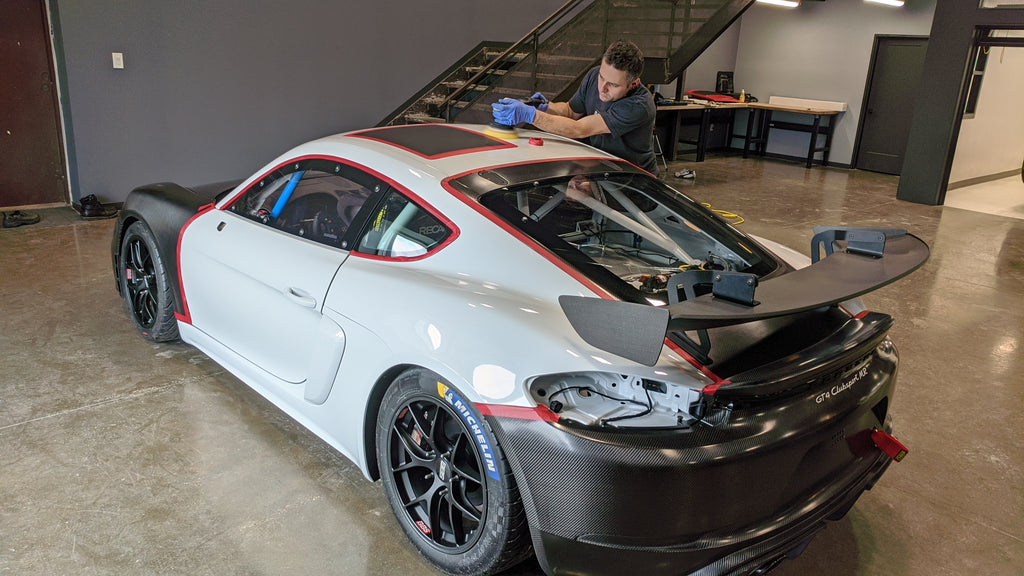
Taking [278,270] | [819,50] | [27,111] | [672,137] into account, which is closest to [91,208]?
[27,111]

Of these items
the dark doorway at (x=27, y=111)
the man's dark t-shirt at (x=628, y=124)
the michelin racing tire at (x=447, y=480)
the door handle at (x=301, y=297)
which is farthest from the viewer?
the dark doorway at (x=27, y=111)

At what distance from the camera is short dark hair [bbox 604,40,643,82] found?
394 cm

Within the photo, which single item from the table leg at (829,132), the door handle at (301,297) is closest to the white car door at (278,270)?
the door handle at (301,297)

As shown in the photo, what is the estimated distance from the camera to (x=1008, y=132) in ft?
36.9

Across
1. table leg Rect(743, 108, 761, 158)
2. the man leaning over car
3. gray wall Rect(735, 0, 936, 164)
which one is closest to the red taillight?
the man leaning over car

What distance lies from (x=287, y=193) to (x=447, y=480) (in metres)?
1.47

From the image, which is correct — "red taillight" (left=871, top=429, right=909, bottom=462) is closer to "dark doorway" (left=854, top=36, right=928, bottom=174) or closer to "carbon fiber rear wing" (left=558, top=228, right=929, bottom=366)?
"carbon fiber rear wing" (left=558, top=228, right=929, bottom=366)

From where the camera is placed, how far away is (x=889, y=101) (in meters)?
11.6

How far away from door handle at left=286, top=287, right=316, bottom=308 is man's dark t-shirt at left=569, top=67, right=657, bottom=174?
2.20 m

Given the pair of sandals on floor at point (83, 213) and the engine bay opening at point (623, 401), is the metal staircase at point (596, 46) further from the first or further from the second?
the engine bay opening at point (623, 401)

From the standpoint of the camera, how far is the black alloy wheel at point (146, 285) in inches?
137

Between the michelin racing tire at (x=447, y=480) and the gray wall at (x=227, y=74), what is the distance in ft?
19.9

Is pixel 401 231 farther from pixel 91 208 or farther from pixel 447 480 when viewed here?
pixel 91 208

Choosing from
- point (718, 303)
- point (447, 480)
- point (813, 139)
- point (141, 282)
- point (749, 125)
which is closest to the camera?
point (718, 303)
